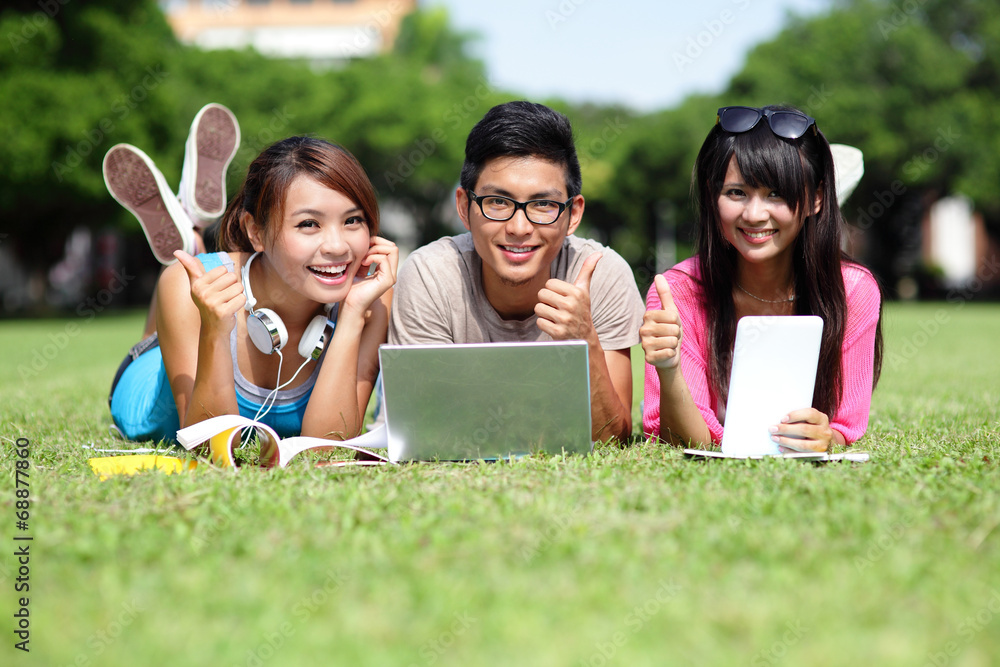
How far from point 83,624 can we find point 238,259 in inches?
98.4

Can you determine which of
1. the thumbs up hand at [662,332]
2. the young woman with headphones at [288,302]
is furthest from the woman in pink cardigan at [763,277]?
the young woman with headphones at [288,302]

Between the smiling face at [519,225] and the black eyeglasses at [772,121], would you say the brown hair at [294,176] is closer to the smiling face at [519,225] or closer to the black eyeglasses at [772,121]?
the smiling face at [519,225]

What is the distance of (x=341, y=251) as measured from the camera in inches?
150

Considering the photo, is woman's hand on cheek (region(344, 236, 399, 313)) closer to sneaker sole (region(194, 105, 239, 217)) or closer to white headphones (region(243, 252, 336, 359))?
white headphones (region(243, 252, 336, 359))

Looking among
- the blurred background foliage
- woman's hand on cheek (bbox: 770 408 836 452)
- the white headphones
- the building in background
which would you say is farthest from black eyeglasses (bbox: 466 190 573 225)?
Answer: the building in background

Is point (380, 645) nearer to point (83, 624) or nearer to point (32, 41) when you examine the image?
point (83, 624)

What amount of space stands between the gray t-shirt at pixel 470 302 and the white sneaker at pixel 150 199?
2.19 meters

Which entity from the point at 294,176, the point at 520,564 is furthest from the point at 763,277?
the point at 520,564

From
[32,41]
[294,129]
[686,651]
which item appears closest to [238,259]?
[686,651]

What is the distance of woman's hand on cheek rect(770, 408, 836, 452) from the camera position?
3344 mm

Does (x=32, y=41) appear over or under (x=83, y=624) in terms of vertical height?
over

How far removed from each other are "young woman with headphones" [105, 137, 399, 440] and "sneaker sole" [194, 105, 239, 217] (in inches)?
68.1

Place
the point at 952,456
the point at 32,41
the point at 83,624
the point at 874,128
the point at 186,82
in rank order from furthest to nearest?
the point at 186,82 → the point at 874,128 → the point at 32,41 → the point at 952,456 → the point at 83,624

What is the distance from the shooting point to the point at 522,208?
12.1 ft
